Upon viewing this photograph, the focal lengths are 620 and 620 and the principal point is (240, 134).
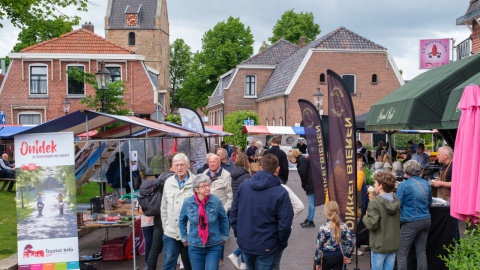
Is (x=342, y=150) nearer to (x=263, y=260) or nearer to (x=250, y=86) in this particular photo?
(x=263, y=260)

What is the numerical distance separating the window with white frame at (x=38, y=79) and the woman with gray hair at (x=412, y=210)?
117 ft

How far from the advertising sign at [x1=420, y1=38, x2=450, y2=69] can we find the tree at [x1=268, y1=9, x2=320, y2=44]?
37051mm

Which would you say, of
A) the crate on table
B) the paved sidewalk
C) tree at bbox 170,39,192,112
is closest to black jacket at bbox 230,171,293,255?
the paved sidewalk

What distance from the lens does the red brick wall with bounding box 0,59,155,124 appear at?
39.7 metres

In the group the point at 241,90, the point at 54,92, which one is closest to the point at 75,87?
the point at 54,92

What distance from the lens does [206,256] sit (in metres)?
6.96

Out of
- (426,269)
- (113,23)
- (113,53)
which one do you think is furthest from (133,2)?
(426,269)

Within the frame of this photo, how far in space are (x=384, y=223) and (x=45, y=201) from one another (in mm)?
4383

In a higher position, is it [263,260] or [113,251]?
[263,260]

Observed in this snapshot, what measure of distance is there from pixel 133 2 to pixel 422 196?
237ft

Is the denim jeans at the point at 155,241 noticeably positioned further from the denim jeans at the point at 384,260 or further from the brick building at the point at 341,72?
the brick building at the point at 341,72

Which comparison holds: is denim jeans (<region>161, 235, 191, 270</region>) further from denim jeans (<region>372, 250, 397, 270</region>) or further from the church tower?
the church tower

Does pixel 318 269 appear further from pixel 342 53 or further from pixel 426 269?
pixel 342 53

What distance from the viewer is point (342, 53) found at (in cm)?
4347
